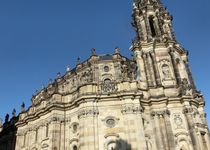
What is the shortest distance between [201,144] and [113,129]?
864 centimetres

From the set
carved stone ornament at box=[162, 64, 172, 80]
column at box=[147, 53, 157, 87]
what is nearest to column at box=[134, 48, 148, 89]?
column at box=[147, 53, 157, 87]

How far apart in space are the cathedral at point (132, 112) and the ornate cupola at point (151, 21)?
0.73 metres

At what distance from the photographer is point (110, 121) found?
2489 cm

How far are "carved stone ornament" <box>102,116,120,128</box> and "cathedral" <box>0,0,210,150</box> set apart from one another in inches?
0.7

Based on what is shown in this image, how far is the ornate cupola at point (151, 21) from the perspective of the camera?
34.1 metres

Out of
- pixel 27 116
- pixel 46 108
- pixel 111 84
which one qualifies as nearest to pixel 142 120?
pixel 111 84

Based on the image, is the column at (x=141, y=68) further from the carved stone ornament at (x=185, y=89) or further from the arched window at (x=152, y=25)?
the arched window at (x=152, y=25)

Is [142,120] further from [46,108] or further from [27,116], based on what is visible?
[27,116]

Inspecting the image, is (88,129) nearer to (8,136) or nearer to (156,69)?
(156,69)

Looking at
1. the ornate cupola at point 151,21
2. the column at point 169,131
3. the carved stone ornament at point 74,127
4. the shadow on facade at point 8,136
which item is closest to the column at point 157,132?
the column at point 169,131

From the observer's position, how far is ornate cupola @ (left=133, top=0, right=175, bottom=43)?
34094mm

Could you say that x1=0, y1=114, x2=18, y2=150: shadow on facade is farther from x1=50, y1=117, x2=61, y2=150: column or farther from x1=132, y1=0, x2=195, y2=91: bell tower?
x1=132, y1=0, x2=195, y2=91: bell tower

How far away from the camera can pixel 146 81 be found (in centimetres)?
2973

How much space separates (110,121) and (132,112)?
6.96 feet
